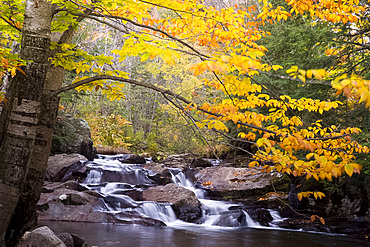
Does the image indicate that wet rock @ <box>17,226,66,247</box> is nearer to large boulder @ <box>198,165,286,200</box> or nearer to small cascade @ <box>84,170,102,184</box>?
small cascade @ <box>84,170,102,184</box>

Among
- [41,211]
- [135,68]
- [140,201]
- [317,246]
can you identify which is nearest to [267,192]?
[317,246]

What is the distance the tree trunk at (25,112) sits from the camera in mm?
3508

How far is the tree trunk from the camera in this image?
11.5 feet

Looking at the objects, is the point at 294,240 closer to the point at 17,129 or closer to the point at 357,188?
the point at 357,188

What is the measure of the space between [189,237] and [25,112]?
5.30 meters

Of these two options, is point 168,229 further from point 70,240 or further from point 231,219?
point 70,240

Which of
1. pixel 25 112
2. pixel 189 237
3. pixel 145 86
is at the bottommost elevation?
pixel 189 237

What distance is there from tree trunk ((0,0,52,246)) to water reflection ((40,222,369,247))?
10.1 ft

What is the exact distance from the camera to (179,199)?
9.96 m

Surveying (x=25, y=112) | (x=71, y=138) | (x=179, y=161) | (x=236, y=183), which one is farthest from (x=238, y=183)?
(x=25, y=112)

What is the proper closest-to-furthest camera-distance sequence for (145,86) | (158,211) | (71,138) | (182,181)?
(145,86)
(158,211)
(182,181)
(71,138)

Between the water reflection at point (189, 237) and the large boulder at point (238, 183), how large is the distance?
2.52 metres

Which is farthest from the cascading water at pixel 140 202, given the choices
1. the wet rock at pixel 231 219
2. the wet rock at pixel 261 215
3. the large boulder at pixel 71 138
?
the large boulder at pixel 71 138

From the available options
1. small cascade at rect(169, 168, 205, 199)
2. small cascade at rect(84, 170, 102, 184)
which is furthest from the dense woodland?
small cascade at rect(169, 168, 205, 199)
